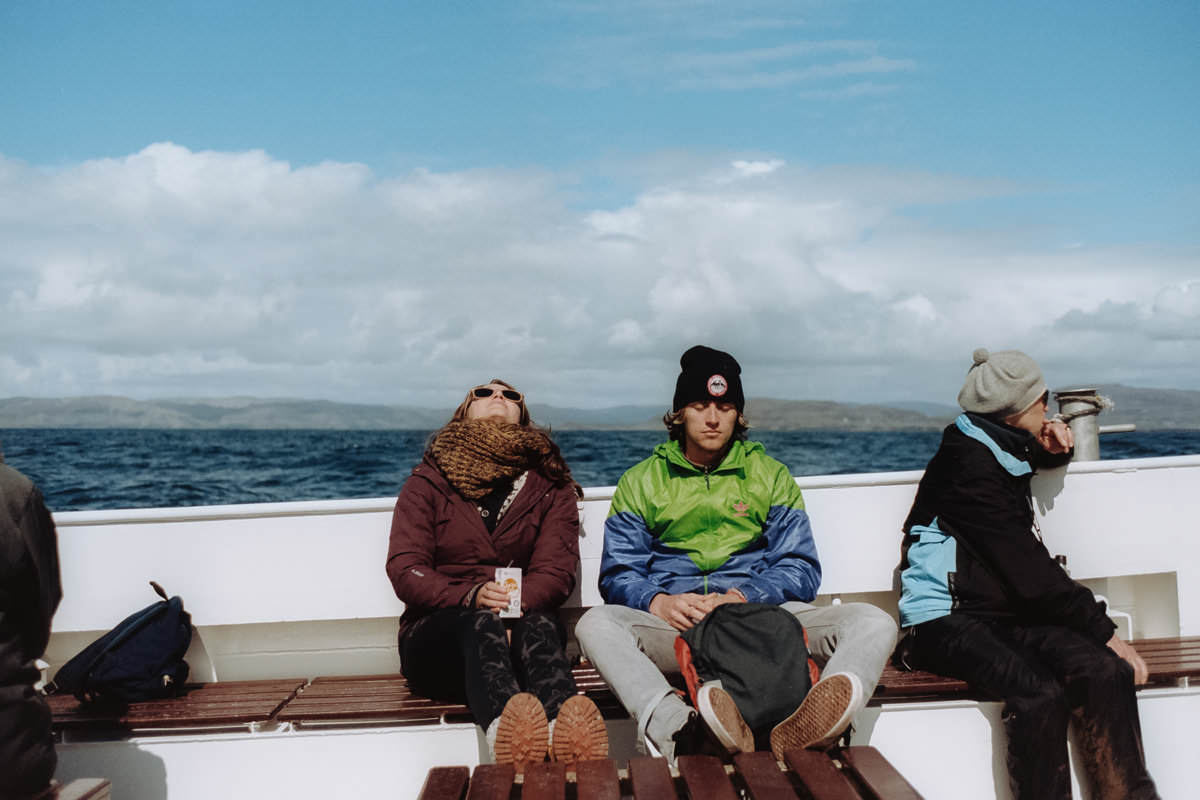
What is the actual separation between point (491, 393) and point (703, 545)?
40.1 inches

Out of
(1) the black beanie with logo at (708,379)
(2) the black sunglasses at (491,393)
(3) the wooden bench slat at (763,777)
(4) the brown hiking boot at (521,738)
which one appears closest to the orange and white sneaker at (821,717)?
(3) the wooden bench slat at (763,777)

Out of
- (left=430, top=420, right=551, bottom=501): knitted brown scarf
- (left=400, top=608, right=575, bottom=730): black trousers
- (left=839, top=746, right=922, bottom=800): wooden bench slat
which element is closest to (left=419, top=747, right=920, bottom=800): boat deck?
(left=839, top=746, right=922, bottom=800): wooden bench slat

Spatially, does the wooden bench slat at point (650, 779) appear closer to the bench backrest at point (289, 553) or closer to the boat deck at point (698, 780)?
the boat deck at point (698, 780)

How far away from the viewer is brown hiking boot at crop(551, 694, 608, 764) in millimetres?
2473

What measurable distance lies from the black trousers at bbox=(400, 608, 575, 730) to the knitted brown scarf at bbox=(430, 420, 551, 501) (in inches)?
19.3

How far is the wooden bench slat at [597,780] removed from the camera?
2.14m

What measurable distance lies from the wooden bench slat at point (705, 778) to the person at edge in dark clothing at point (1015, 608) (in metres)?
1.17

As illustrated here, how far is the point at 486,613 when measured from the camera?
3.11 m

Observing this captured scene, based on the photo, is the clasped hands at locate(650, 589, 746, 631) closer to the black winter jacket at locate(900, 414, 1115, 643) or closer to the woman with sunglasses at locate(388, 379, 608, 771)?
the woman with sunglasses at locate(388, 379, 608, 771)

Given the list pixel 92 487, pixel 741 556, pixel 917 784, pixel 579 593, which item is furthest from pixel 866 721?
pixel 92 487

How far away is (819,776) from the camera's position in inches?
87.0

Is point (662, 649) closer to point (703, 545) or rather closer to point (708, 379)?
point (703, 545)

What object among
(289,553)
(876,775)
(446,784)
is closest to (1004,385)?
(876,775)

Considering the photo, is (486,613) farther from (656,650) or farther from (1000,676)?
(1000,676)
